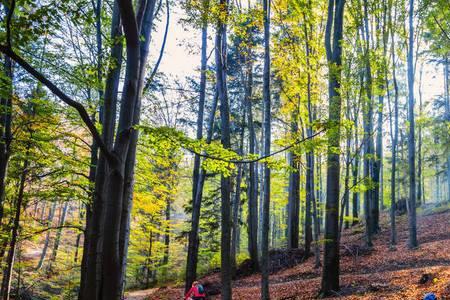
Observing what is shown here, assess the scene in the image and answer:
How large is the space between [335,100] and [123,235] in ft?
22.3

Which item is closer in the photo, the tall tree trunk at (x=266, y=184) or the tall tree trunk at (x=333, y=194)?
the tall tree trunk at (x=333, y=194)

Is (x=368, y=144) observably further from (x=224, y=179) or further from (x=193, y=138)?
(x=193, y=138)

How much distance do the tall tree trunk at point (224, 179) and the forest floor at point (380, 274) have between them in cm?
239

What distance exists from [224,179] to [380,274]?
5692 mm

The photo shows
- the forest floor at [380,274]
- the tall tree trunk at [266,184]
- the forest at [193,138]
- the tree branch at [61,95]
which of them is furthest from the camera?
the tall tree trunk at [266,184]

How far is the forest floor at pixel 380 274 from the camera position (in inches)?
316

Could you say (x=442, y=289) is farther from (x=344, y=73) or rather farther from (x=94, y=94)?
(x=94, y=94)

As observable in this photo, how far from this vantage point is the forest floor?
8.02 meters

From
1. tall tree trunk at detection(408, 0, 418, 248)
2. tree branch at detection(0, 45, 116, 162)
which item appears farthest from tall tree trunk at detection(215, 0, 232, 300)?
tall tree trunk at detection(408, 0, 418, 248)

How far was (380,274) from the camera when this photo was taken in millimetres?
10281

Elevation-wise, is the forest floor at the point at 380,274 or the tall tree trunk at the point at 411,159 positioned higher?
the tall tree trunk at the point at 411,159

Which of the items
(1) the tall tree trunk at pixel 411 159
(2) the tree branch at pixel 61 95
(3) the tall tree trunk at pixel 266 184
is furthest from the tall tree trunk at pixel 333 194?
(1) the tall tree trunk at pixel 411 159

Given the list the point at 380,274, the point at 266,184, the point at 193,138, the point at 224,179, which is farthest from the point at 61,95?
the point at 380,274

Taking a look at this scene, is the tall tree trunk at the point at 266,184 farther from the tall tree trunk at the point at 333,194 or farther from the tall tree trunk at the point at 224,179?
the tall tree trunk at the point at 333,194
